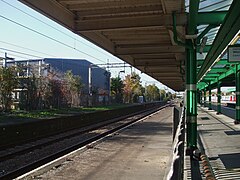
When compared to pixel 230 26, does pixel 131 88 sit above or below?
above

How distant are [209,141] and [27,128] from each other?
28.2ft

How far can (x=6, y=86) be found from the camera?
94.3 ft

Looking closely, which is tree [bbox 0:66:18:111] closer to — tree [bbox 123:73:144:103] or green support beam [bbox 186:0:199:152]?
green support beam [bbox 186:0:199:152]

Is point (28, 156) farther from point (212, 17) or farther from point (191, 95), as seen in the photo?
point (212, 17)

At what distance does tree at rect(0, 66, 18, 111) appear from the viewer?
2869cm

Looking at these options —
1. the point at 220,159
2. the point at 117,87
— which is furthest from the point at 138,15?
the point at 117,87

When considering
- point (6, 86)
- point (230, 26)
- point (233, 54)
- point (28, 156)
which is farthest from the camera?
point (6, 86)

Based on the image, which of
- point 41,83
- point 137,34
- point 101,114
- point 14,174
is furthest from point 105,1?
point 41,83

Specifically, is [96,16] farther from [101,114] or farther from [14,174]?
[101,114]

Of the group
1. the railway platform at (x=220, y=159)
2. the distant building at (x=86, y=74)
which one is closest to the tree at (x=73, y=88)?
the distant building at (x=86, y=74)

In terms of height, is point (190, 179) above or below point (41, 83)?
below

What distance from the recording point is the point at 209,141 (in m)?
13.0

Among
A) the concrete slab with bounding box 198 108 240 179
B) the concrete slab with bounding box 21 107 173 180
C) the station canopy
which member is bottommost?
the concrete slab with bounding box 21 107 173 180

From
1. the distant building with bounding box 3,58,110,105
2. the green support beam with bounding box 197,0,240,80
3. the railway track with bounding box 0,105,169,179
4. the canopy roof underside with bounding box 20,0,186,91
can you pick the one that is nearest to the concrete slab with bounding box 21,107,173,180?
the railway track with bounding box 0,105,169,179
